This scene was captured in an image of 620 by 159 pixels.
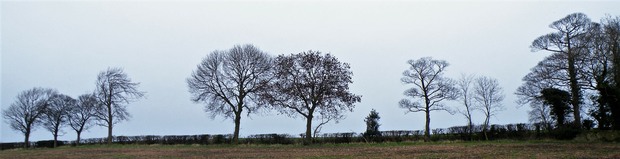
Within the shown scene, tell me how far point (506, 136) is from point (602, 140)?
6742 millimetres

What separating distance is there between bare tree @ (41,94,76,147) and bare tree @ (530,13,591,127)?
55.8 meters

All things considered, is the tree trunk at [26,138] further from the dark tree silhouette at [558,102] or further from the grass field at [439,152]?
the dark tree silhouette at [558,102]

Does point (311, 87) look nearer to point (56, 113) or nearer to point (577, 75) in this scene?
point (577, 75)

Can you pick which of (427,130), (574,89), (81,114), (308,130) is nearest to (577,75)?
(574,89)

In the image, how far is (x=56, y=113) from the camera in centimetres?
6116

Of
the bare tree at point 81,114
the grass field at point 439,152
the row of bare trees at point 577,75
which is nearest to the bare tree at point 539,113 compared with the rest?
the row of bare trees at point 577,75

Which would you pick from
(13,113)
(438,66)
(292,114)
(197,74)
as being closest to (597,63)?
(438,66)

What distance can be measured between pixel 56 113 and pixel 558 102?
58.4m

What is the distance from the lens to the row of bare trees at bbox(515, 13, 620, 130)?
27641mm

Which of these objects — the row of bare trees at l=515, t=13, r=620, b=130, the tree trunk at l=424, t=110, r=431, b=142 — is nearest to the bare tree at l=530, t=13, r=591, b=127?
the row of bare trees at l=515, t=13, r=620, b=130

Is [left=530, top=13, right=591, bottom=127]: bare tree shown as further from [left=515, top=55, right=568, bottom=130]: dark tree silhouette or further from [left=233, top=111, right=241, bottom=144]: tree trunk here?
[left=233, top=111, right=241, bottom=144]: tree trunk

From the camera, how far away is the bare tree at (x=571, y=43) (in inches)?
1280

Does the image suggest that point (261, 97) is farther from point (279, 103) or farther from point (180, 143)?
point (180, 143)

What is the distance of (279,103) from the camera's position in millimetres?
40562
